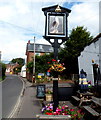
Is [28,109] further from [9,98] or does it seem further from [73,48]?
[73,48]

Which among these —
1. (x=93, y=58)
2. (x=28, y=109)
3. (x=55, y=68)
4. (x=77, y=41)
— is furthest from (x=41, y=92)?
(x=77, y=41)

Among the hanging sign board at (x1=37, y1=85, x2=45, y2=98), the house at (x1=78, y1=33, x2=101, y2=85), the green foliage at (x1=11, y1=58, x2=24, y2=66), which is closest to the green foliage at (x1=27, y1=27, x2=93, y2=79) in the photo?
the house at (x1=78, y1=33, x2=101, y2=85)

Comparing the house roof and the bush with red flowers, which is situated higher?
the house roof

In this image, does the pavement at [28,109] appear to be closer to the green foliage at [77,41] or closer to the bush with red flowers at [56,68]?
the bush with red flowers at [56,68]

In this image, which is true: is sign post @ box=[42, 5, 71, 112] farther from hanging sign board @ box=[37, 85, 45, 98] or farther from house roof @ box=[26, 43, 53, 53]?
Result: house roof @ box=[26, 43, 53, 53]

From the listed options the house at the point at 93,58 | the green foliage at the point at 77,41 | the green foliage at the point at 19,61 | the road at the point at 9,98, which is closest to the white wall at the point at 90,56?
the house at the point at 93,58

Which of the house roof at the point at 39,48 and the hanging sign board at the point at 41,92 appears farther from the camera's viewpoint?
the house roof at the point at 39,48

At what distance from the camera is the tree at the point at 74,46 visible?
2435cm

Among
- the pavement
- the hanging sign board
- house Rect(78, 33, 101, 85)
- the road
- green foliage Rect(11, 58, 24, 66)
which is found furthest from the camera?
green foliage Rect(11, 58, 24, 66)

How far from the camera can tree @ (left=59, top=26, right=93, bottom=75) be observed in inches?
959

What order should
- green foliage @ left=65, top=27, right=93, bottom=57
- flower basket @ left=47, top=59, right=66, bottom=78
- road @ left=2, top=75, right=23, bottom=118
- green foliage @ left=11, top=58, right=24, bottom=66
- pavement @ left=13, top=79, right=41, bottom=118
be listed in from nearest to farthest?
flower basket @ left=47, top=59, right=66, bottom=78, pavement @ left=13, top=79, right=41, bottom=118, road @ left=2, top=75, right=23, bottom=118, green foliage @ left=65, top=27, right=93, bottom=57, green foliage @ left=11, top=58, right=24, bottom=66

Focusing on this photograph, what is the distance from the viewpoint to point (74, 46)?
24.4 m

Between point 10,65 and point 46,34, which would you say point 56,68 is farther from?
point 10,65

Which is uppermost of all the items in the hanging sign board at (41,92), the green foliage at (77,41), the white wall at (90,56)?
the green foliage at (77,41)
